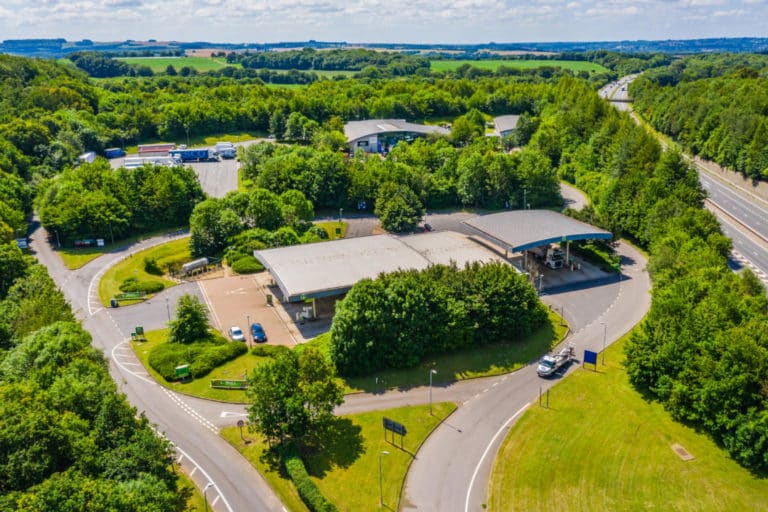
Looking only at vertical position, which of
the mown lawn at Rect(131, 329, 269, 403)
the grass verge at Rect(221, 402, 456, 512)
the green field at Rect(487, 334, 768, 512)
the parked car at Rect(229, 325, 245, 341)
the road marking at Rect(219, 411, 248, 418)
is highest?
the parked car at Rect(229, 325, 245, 341)

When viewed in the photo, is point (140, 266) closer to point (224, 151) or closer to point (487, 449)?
point (487, 449)

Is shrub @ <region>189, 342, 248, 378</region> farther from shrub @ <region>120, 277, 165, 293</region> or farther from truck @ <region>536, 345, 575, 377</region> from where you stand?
truck @ <region>536, 345, 575, 377</region>

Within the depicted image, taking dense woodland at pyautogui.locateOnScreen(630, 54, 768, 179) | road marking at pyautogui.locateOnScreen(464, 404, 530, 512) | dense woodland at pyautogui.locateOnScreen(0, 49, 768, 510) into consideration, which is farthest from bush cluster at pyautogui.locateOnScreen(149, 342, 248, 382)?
dense woodland at pyautogui.locateOnScreen(630, 54, 768, 179)

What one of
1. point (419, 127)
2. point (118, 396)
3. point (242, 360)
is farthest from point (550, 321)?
point (419, 127)

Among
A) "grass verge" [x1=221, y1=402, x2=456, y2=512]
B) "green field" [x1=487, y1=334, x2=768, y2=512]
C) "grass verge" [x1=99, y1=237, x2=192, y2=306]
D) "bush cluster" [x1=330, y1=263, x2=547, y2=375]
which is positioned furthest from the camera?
"grass verge" [x1=99, y1=237, x2=192, y2=306]

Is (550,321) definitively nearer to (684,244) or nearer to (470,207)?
(684,244)

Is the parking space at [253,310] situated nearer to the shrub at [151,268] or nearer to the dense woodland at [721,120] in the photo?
the shrub at [151,268]

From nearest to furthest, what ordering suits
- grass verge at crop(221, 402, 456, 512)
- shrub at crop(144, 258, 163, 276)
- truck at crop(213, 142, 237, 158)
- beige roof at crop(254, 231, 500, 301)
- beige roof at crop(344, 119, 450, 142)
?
grass verge at crop(221, 402, 456, 512) < beige roof at crop(254, 231, 500, 301) < shrub at crop(144, 258, 163, 276) < truck at crop(213, 142, 237, 158) < beige roof at crop(344, 119, 450, 142)
